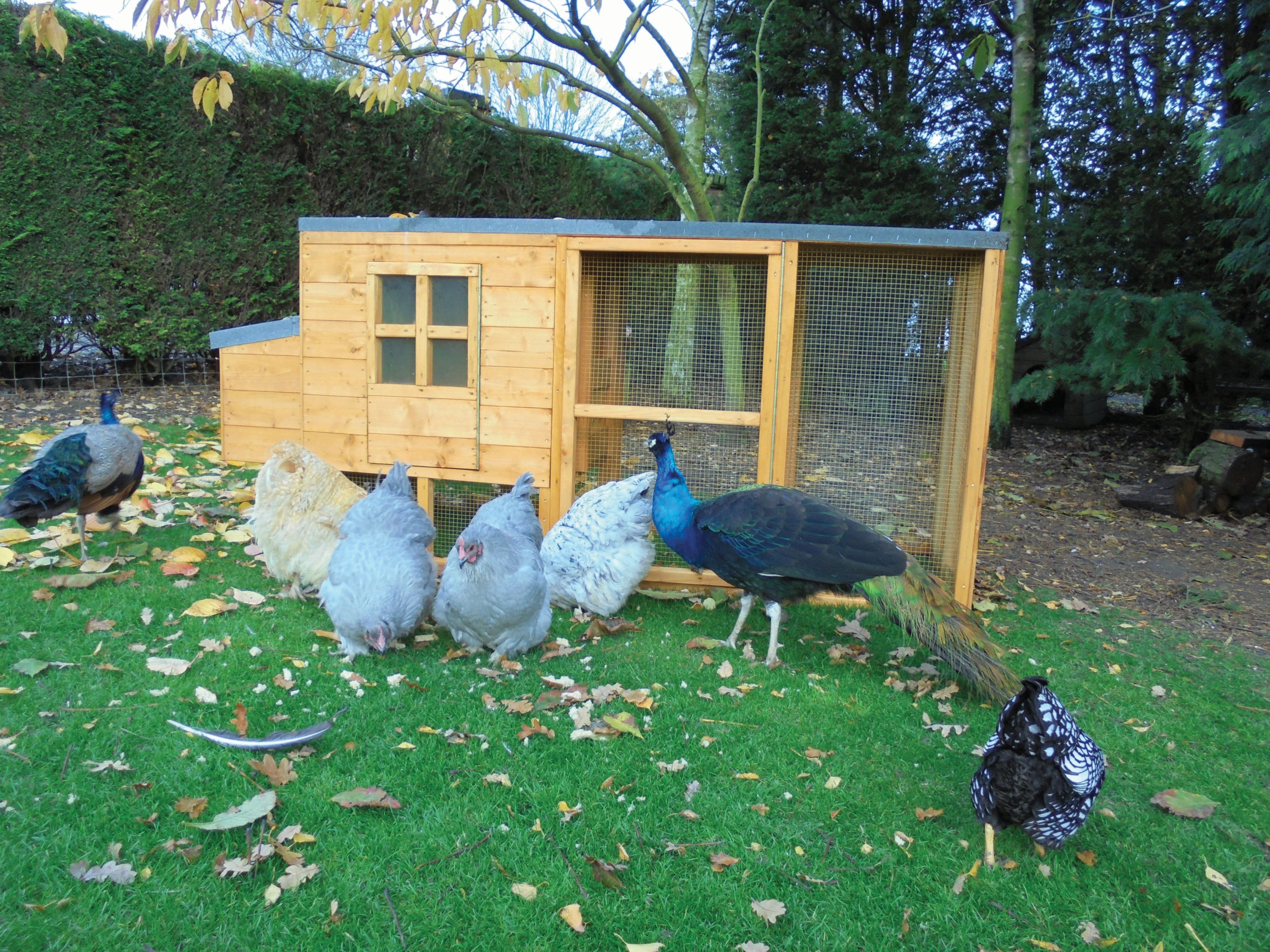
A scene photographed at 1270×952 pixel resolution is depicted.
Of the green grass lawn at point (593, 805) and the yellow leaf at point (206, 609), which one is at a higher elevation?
the yellow leaf at point (206, 609)

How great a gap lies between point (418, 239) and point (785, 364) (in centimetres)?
245

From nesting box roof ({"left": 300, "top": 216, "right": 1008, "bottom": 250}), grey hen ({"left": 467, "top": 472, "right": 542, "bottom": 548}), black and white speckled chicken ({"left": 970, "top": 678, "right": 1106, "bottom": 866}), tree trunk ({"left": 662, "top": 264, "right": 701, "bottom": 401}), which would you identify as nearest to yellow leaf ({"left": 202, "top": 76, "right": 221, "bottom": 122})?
nesting box roof ({"left": 300, "top": 216, "right": 1008, "bottom": 250})

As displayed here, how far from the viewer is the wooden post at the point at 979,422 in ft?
14.5

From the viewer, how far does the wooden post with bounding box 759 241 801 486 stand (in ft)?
15.2

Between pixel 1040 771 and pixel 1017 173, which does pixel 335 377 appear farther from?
pixel 1017 173

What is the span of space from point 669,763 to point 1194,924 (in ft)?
5.68

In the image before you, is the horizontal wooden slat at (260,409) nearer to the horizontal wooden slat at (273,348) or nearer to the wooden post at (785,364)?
the horizontal wooden slat at (273,348)

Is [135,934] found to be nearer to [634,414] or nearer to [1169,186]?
[634,414]

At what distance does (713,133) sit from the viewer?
13.1m

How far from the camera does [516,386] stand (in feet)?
16.3

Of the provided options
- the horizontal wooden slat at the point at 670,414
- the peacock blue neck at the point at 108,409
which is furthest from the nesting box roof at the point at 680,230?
the peacock blue neck at the point at 108,409

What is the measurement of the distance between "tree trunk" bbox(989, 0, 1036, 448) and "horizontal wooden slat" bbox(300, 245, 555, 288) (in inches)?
225

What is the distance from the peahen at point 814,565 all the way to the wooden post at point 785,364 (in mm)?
506

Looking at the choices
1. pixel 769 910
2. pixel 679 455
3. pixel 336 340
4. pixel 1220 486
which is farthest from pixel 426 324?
pixel 1220 486
